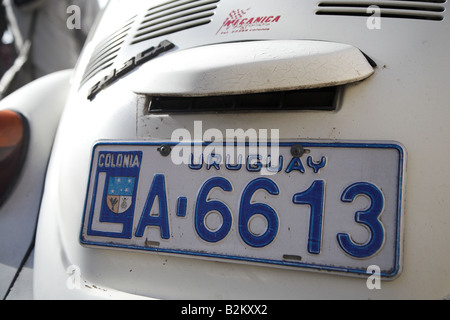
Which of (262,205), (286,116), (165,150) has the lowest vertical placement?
(262,205)

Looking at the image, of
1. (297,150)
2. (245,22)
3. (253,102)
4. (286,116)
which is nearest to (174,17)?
(245,22)

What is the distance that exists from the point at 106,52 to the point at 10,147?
0.54 m

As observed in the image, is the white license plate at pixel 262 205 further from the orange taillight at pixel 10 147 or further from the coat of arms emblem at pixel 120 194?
the orange taillight at pixel 10 147

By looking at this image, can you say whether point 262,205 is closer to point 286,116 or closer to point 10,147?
point 286,116

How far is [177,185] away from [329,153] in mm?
451

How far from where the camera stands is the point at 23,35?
6.35 m

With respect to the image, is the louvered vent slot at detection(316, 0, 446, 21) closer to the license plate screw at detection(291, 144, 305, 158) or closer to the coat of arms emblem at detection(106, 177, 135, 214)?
the license plate screw at detection(291, 144, 305, 158)

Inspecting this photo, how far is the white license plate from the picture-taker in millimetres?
1188

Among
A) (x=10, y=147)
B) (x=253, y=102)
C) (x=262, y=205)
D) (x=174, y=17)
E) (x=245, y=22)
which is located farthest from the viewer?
(x=10, y=147)

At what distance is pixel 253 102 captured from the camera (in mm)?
1385
